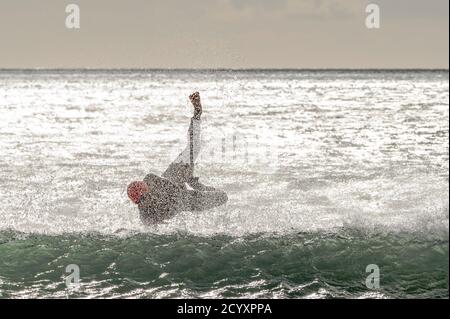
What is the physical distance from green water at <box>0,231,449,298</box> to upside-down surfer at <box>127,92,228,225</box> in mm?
644

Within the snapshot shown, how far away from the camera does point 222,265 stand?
39.0 feet

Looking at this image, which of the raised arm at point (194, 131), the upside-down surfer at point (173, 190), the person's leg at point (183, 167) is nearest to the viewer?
the raised arm at point (194, 131)

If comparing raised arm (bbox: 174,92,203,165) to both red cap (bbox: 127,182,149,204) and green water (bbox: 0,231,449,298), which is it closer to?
red cap (bbox: 127,182,149,204)

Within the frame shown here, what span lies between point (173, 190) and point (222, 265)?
3.03 metres

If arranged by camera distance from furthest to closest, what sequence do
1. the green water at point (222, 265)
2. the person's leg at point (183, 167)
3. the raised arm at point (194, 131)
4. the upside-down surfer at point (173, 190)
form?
the person's leg at point (183, 167) < the upside-down surfer at point (173, 190) < the raised arm at point (194, 131) < the green water at point (222, 265)

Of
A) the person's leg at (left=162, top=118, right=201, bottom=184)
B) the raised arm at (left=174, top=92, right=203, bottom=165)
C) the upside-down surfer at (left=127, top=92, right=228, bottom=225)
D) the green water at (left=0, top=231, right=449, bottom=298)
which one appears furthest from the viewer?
the person's leg at (left=162, top=118, right=201, bottom=184)

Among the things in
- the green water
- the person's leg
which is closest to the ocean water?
the green water

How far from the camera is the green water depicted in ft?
34.9

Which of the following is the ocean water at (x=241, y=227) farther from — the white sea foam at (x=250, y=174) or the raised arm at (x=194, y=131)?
the raised arm at (x=194, y=131)

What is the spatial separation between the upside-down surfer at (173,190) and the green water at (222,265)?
64 cm

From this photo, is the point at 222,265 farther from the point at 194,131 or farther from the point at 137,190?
the point at 194,131

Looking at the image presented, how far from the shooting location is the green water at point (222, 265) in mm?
10633

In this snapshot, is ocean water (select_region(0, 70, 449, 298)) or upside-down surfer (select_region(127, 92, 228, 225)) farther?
upside-down surfer (select_region(127, 92, 228, 225))

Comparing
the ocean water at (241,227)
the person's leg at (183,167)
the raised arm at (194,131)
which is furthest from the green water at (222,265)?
the raised arm at (194,131)
